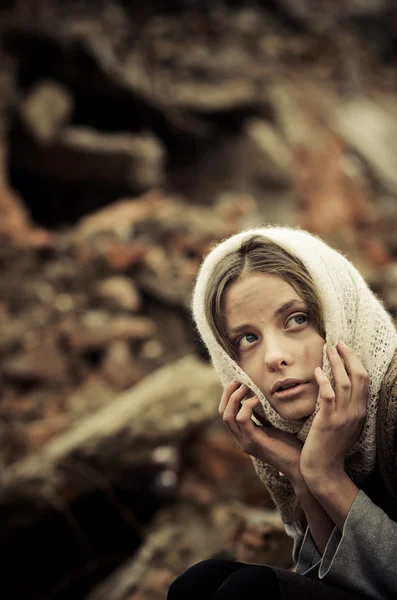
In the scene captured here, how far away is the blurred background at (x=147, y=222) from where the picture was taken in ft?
7.95

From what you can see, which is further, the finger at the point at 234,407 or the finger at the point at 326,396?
the finger at the point at 234,407

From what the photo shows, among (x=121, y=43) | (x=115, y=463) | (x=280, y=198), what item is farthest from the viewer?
(x=280, y=198)

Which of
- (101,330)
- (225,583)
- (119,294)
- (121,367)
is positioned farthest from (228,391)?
(119,294)

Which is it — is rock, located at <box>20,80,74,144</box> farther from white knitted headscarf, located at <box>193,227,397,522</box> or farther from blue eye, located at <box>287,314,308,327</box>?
blue eye, located at <box>287,314,308,327</box>

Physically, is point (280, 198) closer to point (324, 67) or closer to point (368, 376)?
point (324, 67)

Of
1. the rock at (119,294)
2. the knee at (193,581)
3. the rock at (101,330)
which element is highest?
the knee at (193,581)

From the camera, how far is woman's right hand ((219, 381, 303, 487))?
1.06 meters

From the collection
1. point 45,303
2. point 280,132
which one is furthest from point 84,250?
point 280,132

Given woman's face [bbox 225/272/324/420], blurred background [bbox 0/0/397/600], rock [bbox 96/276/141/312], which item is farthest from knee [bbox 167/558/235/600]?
rock [bbox 96/276/141/312]

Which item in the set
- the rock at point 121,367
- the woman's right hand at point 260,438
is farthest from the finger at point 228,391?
the rock at point 121,367

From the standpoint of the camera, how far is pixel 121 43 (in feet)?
20.0

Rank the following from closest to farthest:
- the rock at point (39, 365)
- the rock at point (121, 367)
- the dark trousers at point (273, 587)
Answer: the dark trousers at point (273, 587) < the rock at point (39, 365) < the rock at point (121, 367)

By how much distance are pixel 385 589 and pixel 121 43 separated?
6.30m

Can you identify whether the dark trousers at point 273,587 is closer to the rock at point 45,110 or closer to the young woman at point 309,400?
the young woman at point 309,400
